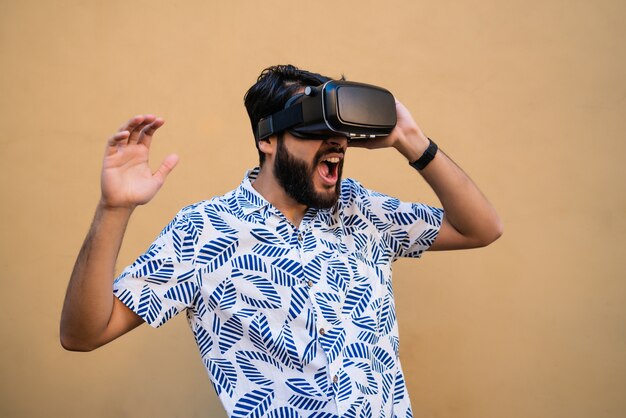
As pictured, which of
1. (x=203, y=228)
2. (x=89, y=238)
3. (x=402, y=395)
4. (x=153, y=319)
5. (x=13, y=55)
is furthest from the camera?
(x=13, y=55)

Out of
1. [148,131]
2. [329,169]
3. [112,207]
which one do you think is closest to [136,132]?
[148,131]

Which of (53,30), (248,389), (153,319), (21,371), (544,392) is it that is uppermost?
(53,30)

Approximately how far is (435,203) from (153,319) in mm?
1210

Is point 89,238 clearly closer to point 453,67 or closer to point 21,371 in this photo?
point 21,371

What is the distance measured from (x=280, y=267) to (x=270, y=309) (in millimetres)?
103

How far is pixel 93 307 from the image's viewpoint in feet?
4.04

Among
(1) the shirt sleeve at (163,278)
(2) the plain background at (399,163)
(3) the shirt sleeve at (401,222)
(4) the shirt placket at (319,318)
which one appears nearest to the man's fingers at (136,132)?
(1) the shirt sleeve at (163,278)

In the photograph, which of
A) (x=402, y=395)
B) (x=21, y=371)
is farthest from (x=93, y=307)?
(x=21, y=371)

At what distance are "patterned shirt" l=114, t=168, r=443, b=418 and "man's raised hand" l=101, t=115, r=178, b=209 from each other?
0.63 ft

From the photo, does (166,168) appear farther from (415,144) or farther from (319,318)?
(415,144)

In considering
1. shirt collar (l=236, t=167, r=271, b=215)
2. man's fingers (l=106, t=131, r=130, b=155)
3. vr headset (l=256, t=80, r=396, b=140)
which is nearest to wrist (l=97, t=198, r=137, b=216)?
man's fingers (l=106, t=131, r=130, b=155)

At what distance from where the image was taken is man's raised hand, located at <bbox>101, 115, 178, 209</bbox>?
1207 mm

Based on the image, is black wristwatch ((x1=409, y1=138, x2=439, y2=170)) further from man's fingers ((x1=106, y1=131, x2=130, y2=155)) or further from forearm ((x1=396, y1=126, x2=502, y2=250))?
man's fingers ((x1=106, y1=131, x2=130, y2=155))

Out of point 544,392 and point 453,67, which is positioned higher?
point 453,67
